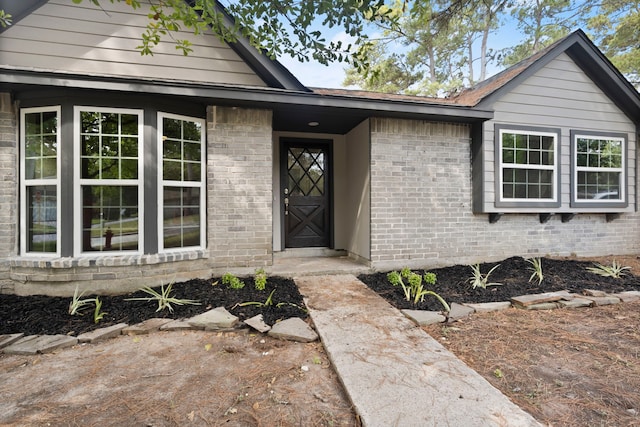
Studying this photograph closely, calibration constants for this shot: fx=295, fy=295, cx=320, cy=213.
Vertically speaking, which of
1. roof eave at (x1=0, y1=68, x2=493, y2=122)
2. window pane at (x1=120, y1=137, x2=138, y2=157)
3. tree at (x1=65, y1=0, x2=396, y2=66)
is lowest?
window pane at (x1=120, y1=137, x2=138, y2=157)

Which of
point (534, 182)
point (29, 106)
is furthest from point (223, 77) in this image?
point (534, 182)

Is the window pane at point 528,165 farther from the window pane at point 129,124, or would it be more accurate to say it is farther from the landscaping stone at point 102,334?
the landscaping stone at point 102,334

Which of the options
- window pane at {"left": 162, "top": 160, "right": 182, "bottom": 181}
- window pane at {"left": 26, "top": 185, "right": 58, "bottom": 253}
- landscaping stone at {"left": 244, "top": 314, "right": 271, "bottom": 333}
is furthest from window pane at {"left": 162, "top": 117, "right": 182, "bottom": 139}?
landscaping stone at {"left": 244, "top": 314, "right": 271, "bottom": 333}

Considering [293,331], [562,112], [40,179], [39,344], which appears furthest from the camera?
[562,112]

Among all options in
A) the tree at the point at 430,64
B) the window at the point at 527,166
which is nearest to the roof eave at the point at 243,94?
the window at the point at 527,166

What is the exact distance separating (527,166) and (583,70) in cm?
235

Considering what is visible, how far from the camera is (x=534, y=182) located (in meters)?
5.40

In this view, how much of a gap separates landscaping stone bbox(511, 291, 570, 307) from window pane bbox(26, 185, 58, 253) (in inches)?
224

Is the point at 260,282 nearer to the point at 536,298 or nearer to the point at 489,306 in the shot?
the point at 489,306

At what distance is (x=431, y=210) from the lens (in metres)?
5.12

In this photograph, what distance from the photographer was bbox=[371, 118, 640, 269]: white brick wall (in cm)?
490

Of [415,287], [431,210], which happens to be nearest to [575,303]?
[415,287]

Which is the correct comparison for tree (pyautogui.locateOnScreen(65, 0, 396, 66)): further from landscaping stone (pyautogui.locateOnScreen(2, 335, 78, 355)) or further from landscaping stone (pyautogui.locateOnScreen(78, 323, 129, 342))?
landscaping stone (pyautogui.locateOnScreen(2, 335, 78, 355))

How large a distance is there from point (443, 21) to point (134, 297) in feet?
18.3
